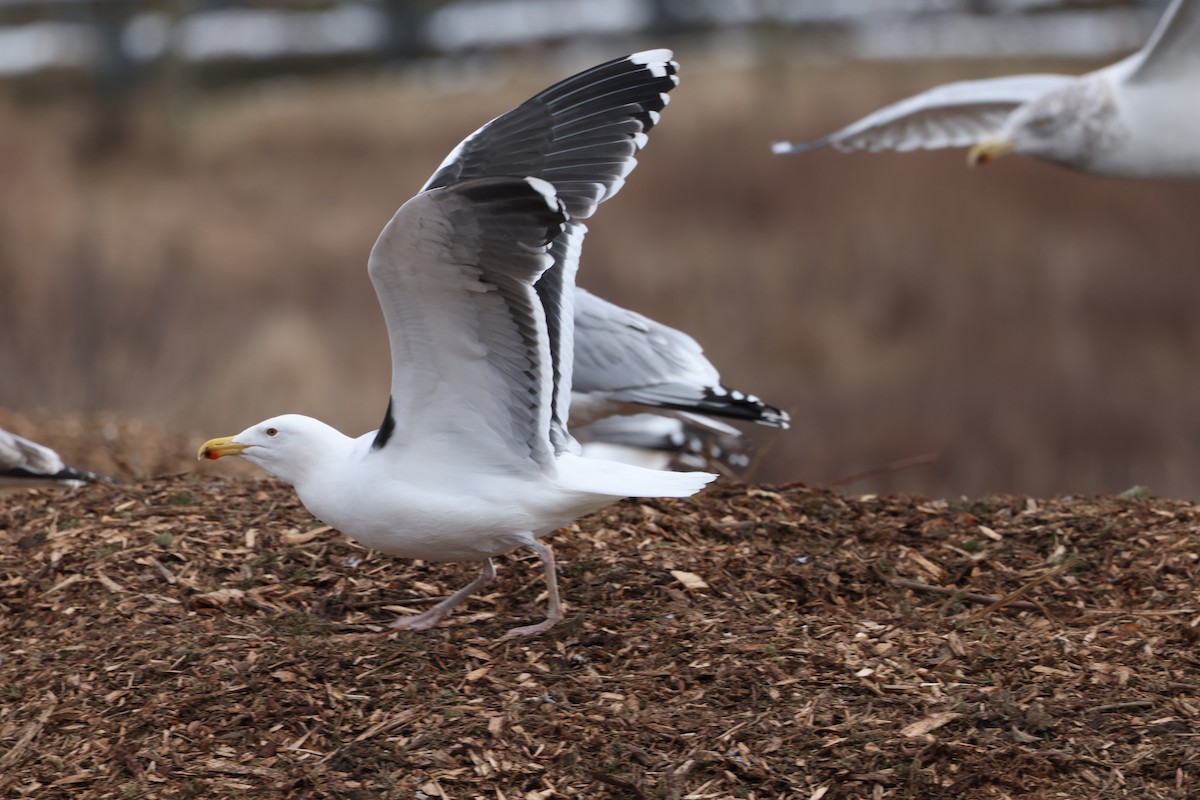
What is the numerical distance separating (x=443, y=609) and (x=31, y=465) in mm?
2138

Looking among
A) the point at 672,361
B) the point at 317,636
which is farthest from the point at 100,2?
the point at 317,636

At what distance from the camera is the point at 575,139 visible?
13.3ft

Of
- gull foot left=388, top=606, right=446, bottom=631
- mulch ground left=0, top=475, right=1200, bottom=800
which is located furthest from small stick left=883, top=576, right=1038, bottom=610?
gull foot left=388, top=606, right=446, bottom=631

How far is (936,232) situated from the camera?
14523mm

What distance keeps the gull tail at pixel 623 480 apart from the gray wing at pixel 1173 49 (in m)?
3.92

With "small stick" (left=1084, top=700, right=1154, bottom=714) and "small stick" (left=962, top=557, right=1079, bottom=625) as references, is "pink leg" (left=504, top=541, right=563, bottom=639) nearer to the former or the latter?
"small stick" (left=962, top=557, right=1079, bottom=625)

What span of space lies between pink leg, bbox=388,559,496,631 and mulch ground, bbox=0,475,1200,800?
0.15 feet

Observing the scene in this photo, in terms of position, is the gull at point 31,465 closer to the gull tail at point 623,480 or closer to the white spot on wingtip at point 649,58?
the gull tail at point 623,480

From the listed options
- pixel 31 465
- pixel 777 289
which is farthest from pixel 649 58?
pixel 777 289

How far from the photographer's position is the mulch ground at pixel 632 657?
3.46m

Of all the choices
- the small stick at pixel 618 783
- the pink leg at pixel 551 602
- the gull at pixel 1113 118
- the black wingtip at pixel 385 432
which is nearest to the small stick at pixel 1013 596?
the pink leg at pixel 551 602

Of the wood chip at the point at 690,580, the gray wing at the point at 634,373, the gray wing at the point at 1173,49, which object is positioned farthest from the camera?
the gray wing at the point at 1173,49

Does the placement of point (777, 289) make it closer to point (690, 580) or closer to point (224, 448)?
point (690, 580)

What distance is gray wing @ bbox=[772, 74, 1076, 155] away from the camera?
23.7 ft
